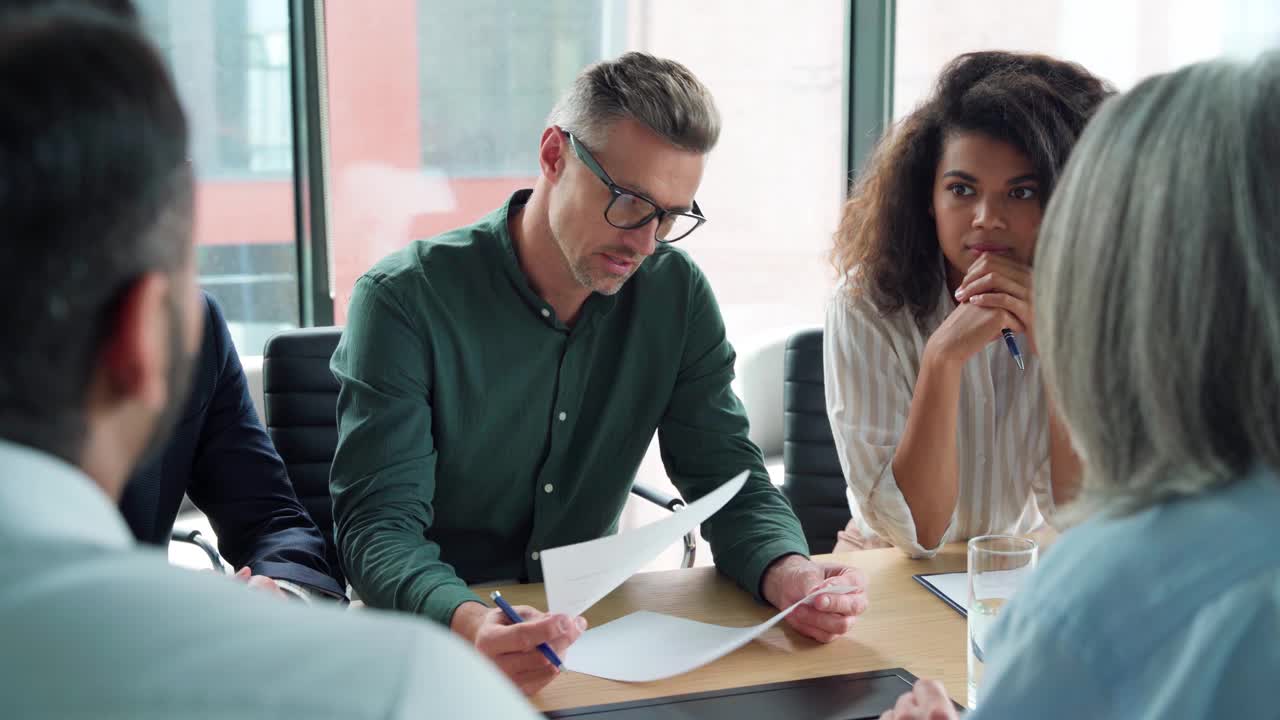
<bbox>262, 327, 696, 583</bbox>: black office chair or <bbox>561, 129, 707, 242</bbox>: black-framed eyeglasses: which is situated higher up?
<bbox>561, 129, 707, 242</bbox>: black-framed eyeglasses

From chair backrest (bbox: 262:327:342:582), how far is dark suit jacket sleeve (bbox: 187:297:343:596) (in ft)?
0.94

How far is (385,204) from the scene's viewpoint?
11.9 ft

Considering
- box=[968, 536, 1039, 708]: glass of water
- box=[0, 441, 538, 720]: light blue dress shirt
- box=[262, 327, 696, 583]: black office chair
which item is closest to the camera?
box=[0, 441, 538, 720]: light blue dress shirt

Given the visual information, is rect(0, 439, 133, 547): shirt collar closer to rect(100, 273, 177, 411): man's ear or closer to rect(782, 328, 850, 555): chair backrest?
rect(100, 273, 177, 411): man's ear

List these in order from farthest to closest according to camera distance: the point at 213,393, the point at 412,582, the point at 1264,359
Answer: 1. the point at 213,393
2. the point at 412,582
3. the point at 1264,359

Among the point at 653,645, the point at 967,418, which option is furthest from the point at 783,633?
the point at 967,418

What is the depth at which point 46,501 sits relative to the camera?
0.52 meters

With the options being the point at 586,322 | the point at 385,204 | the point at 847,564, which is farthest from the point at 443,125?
the point at 847,564

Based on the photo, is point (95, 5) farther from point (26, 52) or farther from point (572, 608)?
point (572, 608)

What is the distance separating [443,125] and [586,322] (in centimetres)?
204

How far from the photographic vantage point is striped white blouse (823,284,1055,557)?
1936 mm

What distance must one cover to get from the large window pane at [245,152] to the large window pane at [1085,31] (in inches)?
74.9

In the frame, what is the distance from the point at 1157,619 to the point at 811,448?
5.80ft

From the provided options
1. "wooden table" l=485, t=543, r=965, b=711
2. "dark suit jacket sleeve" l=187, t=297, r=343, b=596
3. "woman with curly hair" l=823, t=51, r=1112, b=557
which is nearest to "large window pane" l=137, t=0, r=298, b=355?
"dark suit jacket sleeve" l=187, t=297, r=343, b=596
